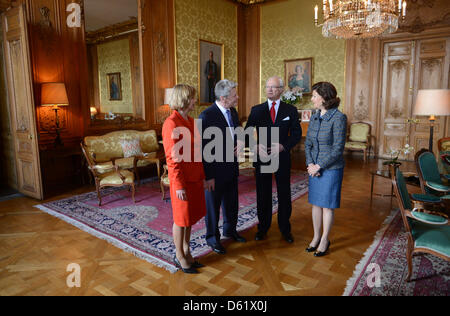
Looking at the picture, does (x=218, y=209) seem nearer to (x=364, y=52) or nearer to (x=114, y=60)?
(x=114, y=60)

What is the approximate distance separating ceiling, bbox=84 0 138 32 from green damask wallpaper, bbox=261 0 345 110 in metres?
3.76

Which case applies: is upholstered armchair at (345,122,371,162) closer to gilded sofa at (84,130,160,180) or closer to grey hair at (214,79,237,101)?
gilded sofa at (84,130,160,180)

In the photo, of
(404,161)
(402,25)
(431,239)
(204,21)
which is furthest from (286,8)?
(431,239)

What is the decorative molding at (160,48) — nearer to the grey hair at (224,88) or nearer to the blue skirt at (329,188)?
the grey hair at (224,88)

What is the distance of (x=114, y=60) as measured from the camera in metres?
5.60

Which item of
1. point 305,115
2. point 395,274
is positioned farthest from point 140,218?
point 305,115

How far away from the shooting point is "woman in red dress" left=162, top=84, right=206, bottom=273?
2.01m

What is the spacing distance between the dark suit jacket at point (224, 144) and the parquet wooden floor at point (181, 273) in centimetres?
67

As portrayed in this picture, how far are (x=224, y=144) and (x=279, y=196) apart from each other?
28.8 inches

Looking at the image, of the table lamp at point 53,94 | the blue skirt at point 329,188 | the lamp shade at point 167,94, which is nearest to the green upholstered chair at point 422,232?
the blue skirt at point 329,188

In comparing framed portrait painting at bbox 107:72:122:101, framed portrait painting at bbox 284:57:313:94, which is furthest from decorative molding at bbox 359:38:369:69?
framed portrait painting at bbox 107:72:122:101

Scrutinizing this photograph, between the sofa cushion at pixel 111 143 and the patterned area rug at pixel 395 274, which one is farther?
the sofa cushion at pixel 111 143

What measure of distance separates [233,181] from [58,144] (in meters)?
3.26

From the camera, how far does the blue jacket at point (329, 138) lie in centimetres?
233
